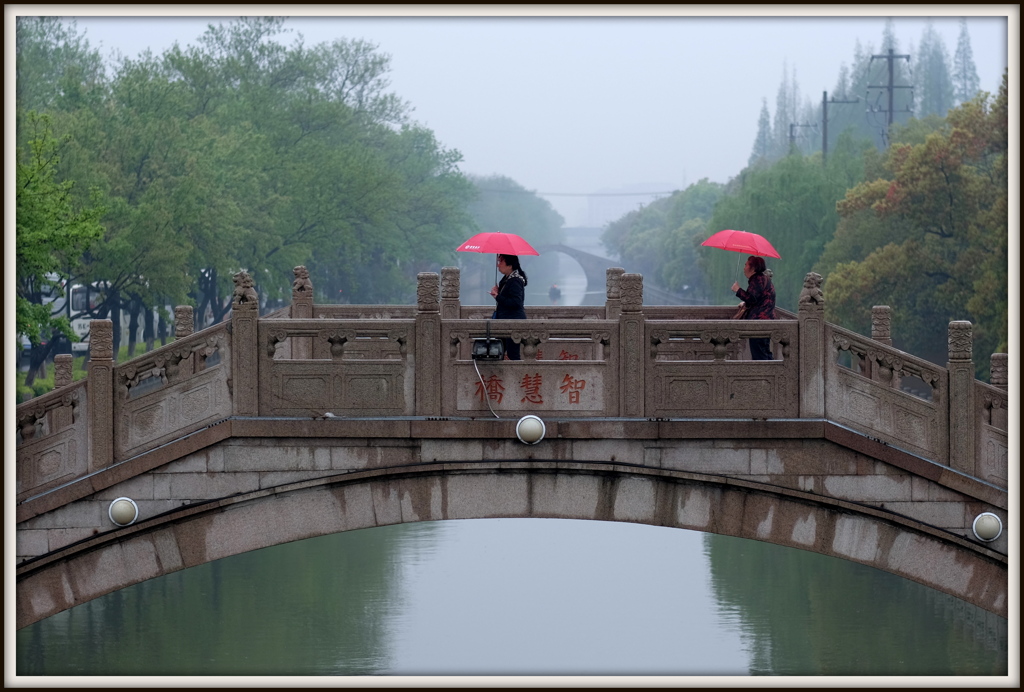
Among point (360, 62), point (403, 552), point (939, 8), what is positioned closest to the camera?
point (939, 8)

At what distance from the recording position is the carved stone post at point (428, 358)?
11023mm

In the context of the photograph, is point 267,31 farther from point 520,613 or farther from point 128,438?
point 128,438

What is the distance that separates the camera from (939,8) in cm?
1040

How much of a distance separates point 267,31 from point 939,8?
4455 centimetres

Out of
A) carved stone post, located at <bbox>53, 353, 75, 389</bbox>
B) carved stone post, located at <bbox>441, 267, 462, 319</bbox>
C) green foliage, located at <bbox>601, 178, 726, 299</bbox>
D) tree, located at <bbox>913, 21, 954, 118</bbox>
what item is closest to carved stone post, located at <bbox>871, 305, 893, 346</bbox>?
carved stone post, located at <bbox>441, 267, 462, 319</bbox>

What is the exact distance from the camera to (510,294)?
38.7 feet

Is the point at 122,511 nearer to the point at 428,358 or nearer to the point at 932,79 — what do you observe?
the point at 428,358

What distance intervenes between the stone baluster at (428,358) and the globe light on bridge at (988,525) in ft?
14.2

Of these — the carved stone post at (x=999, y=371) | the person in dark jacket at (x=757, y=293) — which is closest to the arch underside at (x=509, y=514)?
the person in dark jacket at (x=757, y=293)

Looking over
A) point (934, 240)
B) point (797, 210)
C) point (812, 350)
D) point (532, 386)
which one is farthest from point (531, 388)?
point (797, 210)

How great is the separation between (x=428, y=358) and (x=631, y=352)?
1582 millimetres

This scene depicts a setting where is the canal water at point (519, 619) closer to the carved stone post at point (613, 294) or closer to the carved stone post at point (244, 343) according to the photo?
the carved stone post at point (613, 294)

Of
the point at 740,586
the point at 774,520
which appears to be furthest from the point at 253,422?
the point at 740,586

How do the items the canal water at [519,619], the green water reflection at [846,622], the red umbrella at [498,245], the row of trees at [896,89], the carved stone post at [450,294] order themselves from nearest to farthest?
the red umbrella at [498,245], the carved stone post at [450,294], the green water reflection at [846,622], the canal water at [519,619], the row of trees at [896,89]
